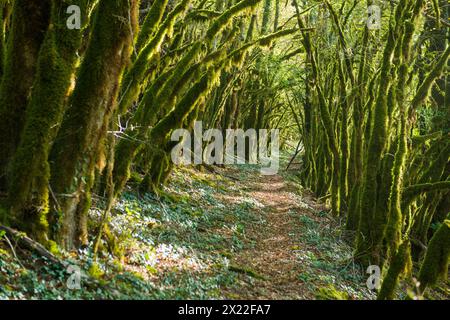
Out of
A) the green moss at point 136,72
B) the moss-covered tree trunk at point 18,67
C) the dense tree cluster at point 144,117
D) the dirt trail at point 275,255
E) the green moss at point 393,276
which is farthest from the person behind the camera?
the green moss at point 136,72

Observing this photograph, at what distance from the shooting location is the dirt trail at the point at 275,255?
7762mm

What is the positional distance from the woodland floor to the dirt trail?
1.0 inches

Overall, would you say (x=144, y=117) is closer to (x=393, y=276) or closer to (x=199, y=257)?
(x=199, y=257)

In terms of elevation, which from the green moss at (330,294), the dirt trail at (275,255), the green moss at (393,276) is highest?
the green moss at (393,276)

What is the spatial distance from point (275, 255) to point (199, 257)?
236 centimetres

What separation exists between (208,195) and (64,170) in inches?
355

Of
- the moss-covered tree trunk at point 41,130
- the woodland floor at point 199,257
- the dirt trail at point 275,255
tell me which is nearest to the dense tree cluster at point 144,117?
the moss-covered tree trunk at point 41,130

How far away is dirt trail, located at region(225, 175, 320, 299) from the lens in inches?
306

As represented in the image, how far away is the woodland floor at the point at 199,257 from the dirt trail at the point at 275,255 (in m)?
0.02

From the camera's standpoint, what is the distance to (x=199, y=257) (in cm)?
865

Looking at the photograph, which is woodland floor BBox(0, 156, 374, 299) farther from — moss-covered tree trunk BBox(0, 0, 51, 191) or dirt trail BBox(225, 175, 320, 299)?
moss-covered tree trunk BBox(0, 0, 51, 191)

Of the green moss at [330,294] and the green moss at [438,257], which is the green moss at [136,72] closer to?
the green moss at [330,294]
